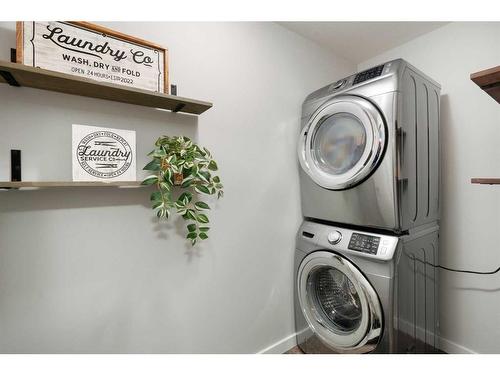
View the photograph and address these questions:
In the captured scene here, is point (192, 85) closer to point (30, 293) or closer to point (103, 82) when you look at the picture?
point (103, 82)

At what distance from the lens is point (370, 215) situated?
4.42 feet

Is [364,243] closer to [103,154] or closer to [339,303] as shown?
[339,303]

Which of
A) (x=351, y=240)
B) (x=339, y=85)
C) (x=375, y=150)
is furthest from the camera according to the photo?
(x=339, y=85)

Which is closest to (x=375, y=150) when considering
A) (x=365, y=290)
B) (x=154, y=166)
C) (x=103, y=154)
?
(x=365, y=290)

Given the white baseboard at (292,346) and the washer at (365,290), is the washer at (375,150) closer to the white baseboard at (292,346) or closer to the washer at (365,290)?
the washer at (365,290)

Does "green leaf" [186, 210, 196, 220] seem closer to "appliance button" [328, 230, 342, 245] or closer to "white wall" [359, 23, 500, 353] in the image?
"appliance button" [328, 230, 342, 245]

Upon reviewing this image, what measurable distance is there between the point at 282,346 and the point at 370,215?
1.12 metres

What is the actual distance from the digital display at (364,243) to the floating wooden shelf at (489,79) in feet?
2.66

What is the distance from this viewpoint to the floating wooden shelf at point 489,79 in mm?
696

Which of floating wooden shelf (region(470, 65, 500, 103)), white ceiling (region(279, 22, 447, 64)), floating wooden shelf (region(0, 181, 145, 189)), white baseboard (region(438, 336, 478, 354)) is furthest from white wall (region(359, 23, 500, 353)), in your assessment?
floating wooden shelf (region(0, 181, 145, 189))

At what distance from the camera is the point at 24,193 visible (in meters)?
0.97

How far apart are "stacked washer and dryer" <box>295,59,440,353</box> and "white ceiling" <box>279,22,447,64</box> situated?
51 cm

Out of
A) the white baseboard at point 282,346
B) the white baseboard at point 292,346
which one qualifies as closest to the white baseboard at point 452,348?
the white baseboard at point 292,346
